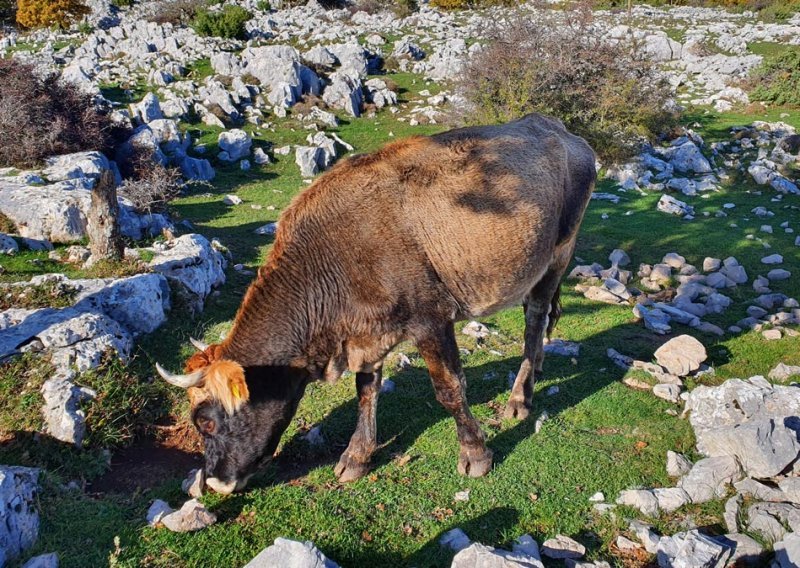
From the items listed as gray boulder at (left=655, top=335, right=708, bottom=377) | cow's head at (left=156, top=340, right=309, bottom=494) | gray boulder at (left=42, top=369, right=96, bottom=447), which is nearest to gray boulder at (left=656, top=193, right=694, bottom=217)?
gray boulder at (left=655, top=335, right=708, bottom=377)

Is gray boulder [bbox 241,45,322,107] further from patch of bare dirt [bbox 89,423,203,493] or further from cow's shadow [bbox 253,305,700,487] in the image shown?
patch of bare dirt [bbox 89,423,203,493]

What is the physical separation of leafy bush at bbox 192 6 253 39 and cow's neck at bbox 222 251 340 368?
111 ft

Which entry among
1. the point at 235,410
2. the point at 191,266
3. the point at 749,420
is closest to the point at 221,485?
the point at 235,410

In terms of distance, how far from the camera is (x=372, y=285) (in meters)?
5.23

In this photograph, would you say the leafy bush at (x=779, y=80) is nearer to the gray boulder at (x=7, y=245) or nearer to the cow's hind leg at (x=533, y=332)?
the cow's hind leg at (x=533, y=332)

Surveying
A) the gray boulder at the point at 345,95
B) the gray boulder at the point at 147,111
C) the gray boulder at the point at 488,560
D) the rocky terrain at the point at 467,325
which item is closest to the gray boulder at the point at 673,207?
the rocky terrain at the point at 467,325

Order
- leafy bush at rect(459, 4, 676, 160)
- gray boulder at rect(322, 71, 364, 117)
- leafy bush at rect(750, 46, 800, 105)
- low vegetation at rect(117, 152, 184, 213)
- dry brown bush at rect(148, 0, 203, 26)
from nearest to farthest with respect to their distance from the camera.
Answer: low vegetation at rect(117, 152, 184, 213)
leafy bush at rect(459, 4, 676, 160)
gray boulder at rect(322, 71, 364, 117)
leafy bush at rect(750, 46, 800, 105)
dry brown bush at rect(148, 0, 203, 26)

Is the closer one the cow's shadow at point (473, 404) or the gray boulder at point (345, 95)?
the cow's shadow at point (473, 404)

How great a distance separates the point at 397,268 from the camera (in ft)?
17.4

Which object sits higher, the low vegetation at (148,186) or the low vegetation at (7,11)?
the low vegetation at (7,11)

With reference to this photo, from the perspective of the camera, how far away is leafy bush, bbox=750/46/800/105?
27.8m

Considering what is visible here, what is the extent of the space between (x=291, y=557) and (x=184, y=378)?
159cm

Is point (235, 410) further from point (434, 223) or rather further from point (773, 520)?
point (773, 520)

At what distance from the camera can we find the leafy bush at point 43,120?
45.7 feet
